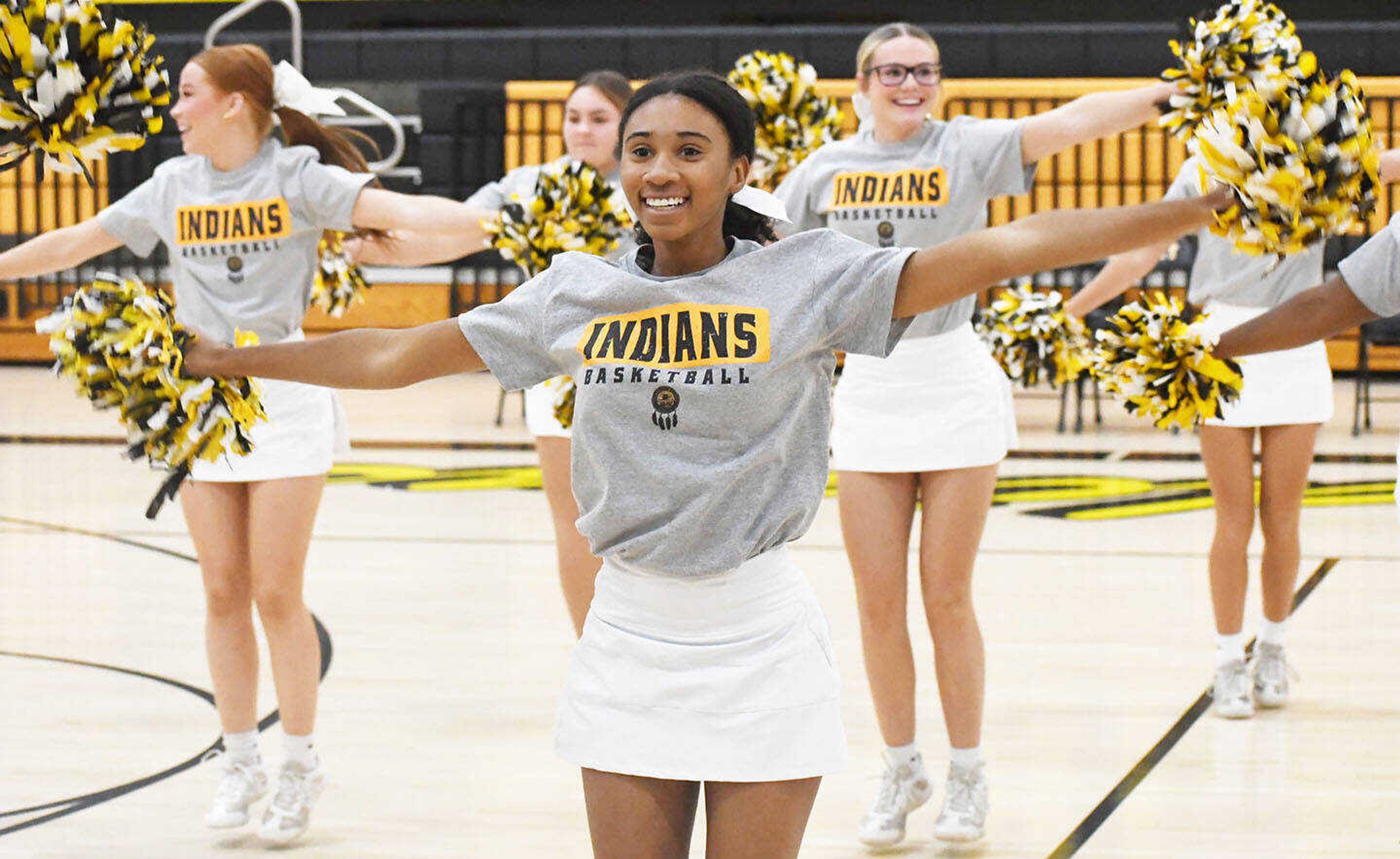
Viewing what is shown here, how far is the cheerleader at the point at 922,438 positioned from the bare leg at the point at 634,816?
4.59ft

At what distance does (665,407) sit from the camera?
6.99 feet

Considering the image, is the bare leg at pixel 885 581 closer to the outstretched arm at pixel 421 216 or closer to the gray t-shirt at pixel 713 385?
the outstretched arm at pixel 421 216

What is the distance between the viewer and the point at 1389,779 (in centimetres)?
390

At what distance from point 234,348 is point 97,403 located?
0.80 feet

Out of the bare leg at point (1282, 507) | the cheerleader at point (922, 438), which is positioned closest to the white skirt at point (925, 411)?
the cheerleader at point (922, 438)

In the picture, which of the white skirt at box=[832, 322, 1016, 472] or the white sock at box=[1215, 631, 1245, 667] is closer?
the white skirt at box=[832, 322, 1016, 472]

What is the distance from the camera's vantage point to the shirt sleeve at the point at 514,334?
2230 millimetres

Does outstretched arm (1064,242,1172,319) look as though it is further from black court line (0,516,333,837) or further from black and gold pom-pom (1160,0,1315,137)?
black court line (0,516,333,837)

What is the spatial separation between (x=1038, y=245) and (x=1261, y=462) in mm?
2691

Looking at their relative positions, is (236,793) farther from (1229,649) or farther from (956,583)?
(1229,649)

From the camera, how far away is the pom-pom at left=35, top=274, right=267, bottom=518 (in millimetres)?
2490

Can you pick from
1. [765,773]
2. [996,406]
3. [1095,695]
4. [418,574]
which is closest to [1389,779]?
[1095,695]

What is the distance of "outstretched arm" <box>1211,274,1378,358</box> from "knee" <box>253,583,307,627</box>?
186 cm

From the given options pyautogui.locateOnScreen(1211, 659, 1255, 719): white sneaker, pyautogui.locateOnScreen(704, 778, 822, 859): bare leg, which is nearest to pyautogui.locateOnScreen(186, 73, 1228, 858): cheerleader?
pyautogui.locateOnScreen(704, 778, 822, 859): bare leg
